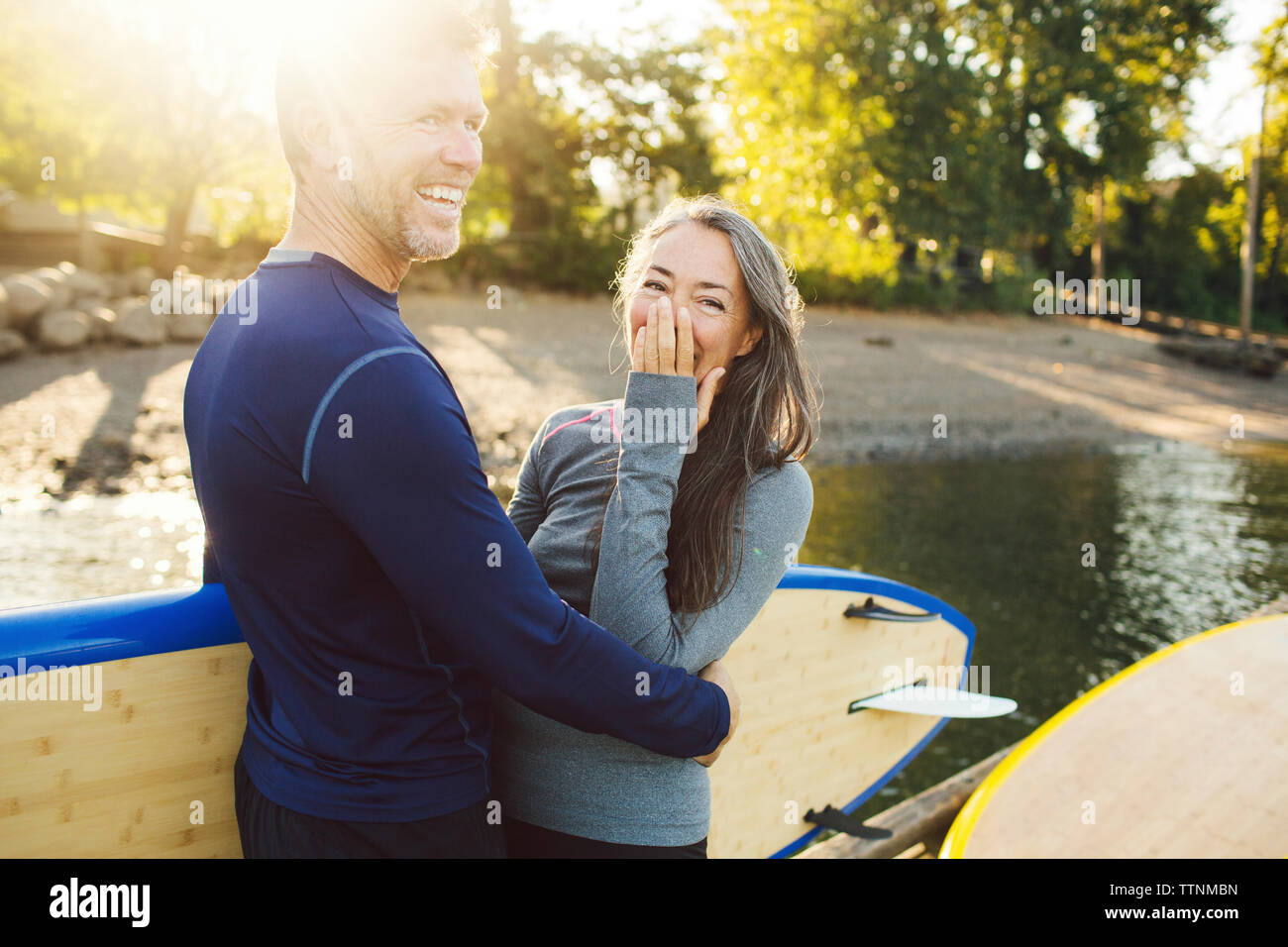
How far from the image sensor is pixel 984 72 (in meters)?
26.5

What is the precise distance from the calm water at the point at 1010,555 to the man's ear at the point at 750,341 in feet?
11.8

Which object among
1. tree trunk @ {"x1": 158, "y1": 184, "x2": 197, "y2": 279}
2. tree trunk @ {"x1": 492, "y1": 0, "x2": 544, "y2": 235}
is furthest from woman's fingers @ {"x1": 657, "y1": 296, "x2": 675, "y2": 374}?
tree trunk @ {"x1": 492, "y1": 0, "x2": 544, "y2": 235}

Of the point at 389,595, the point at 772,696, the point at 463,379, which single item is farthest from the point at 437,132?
the point at 463,379

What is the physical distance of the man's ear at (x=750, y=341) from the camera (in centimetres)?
196

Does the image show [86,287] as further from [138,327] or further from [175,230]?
[175,230]

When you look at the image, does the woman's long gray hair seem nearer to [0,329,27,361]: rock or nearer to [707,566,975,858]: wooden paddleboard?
[707,566,975,858]: wooden paddleboard

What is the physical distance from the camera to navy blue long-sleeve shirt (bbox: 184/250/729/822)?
1.17 m

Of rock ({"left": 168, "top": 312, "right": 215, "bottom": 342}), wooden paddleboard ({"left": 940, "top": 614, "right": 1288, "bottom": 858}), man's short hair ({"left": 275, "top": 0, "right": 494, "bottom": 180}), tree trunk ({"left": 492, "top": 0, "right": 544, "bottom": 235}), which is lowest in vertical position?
wooden paddleboard ({"left": 940, "top": 614, "right": 1288, "bottom": 858})

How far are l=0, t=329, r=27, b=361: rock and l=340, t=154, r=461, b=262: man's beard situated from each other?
495 inches

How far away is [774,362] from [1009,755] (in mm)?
2572

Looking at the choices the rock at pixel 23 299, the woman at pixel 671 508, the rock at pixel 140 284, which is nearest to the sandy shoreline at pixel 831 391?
the rock at pixel 23 299

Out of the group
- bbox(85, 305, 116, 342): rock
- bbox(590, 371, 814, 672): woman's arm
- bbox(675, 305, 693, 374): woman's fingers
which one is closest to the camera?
bbox(590, 371, 814, 672): woman's arm

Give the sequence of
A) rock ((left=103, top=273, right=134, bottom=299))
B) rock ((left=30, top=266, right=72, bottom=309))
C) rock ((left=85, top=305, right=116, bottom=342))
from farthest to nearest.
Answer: rock ((left=103, top=273, right=134, bottom=299)), rock ((left=30, top=266, right=72, bottom=309)), rock ((left=85, top=305, right=116, bottom=342))
